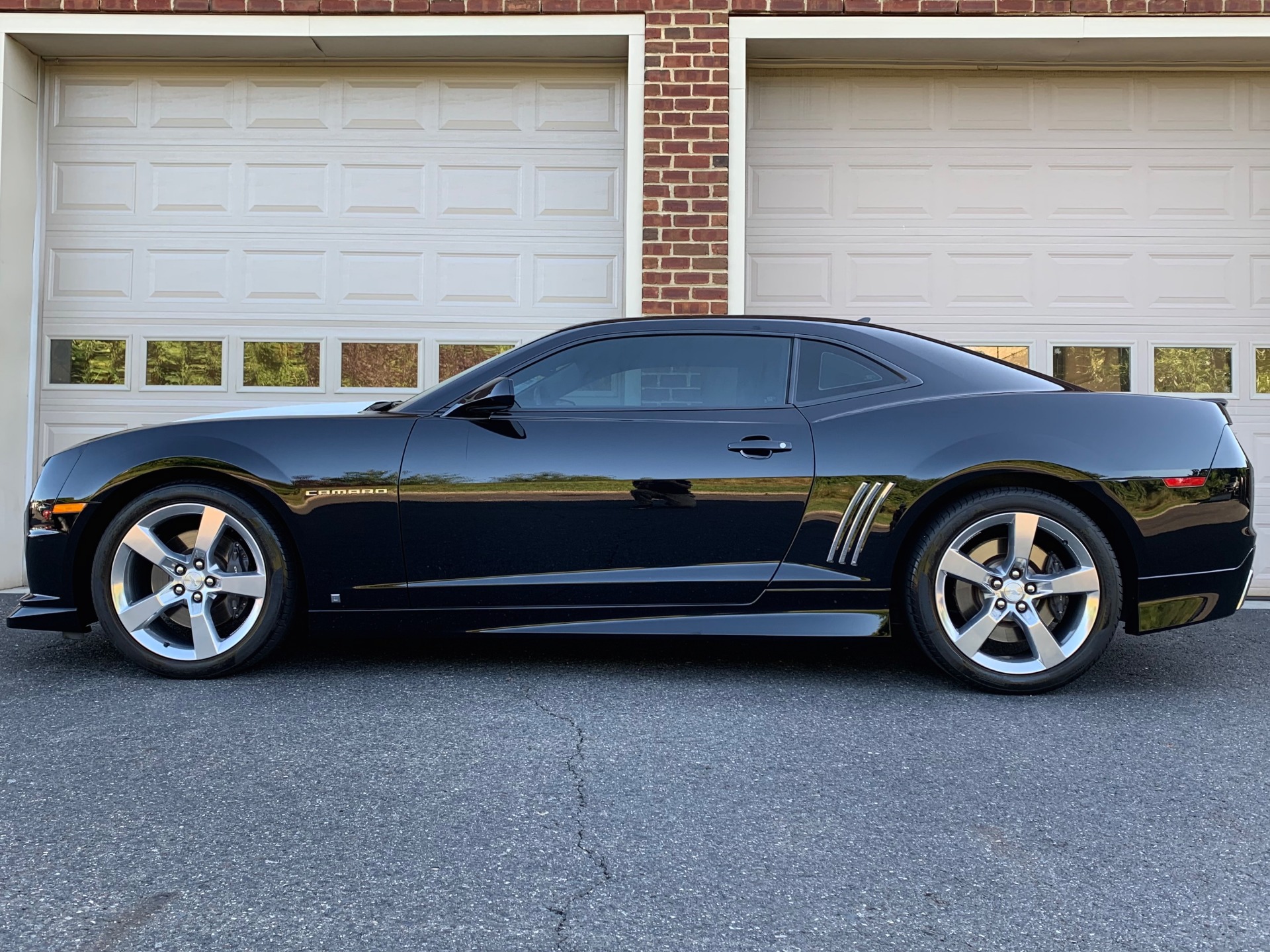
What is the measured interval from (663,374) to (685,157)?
10.7 ft

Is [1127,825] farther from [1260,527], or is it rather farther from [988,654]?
[1260,527]

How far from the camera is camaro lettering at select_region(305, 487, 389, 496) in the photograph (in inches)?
149

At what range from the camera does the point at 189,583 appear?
3.80 metres

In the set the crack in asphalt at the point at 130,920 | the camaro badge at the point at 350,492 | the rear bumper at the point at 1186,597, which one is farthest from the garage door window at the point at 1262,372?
the crack in asphalt at the point at 130,920

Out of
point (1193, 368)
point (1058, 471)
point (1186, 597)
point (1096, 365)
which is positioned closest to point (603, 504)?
point (1058, 471)

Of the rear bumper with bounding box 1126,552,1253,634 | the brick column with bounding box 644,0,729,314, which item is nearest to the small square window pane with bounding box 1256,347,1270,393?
the brick column with bounding box 644,0,729,314

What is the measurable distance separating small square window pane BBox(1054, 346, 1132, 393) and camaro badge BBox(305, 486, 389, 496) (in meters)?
5.04

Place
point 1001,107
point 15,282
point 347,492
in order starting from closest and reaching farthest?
point 347,492 → point 15,282 → point 1001,107

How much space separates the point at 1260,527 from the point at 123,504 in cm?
657

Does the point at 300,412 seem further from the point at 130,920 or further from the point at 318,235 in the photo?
the point at 318,235

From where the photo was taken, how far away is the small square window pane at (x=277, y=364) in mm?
7180

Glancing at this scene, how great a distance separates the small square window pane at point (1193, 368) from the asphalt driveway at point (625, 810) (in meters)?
3.57

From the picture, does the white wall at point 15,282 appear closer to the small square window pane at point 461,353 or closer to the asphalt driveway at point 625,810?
the small square window pane at point 461,353

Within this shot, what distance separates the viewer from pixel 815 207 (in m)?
7.25
